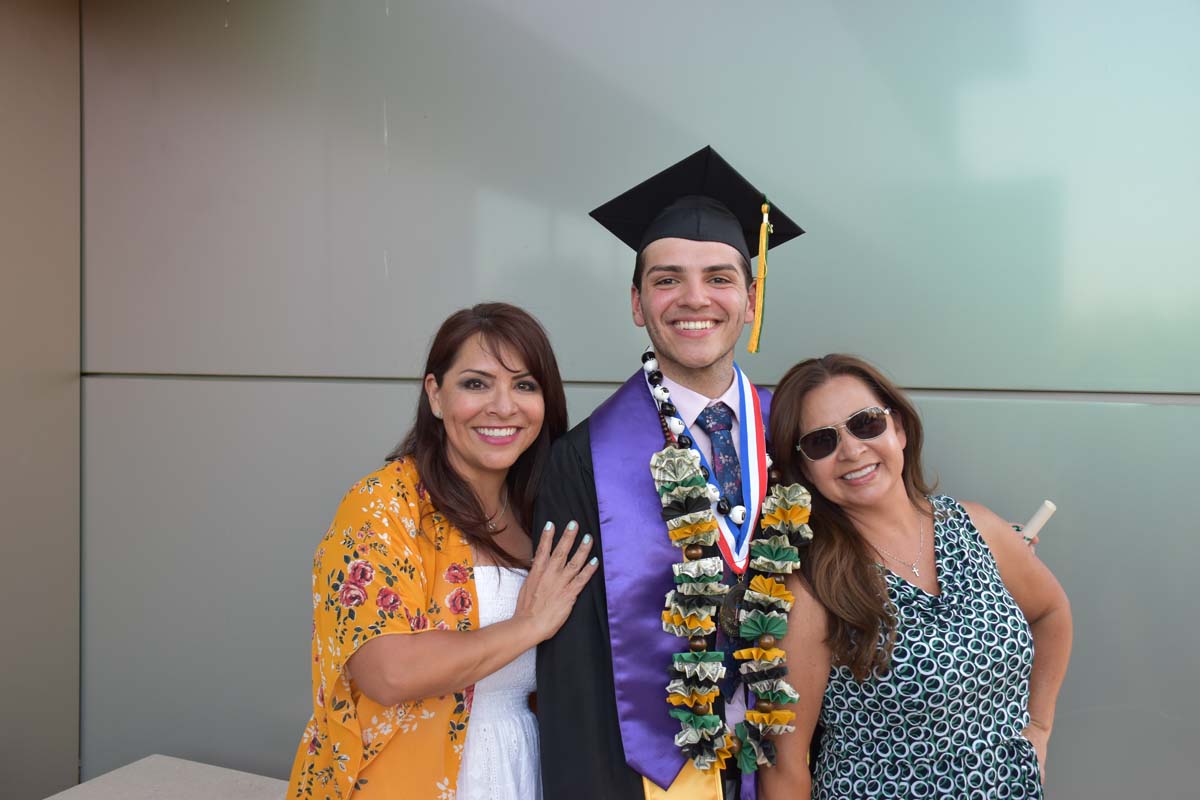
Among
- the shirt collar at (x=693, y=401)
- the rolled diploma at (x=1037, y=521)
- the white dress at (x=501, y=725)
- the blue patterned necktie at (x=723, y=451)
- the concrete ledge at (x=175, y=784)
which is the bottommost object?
the concrete ledge at (x=175, y=784)

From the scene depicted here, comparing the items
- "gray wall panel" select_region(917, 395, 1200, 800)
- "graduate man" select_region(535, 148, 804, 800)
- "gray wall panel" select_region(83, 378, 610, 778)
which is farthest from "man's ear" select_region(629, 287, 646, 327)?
"gray wall panel" select_region(83, 378, 610, 778)

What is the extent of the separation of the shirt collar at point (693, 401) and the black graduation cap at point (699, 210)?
0.42 ft

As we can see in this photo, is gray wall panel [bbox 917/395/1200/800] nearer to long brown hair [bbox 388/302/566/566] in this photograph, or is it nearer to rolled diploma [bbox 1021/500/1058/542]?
rolled diploma [bbox 1021/500/1058/542]

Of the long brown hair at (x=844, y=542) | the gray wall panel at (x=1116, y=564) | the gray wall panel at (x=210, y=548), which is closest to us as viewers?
the long brown hair at (x=844, y=542)

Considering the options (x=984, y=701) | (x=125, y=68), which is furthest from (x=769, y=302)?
(x=125, y=68)

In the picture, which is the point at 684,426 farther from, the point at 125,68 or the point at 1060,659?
the point at 125,68

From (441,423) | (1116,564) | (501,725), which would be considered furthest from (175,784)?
(1116,564)

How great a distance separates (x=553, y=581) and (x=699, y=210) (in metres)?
0.96

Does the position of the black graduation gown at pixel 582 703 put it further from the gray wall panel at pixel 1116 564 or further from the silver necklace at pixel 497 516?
the gray wall panel at pixel 1116 564

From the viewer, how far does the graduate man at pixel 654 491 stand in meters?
1.89

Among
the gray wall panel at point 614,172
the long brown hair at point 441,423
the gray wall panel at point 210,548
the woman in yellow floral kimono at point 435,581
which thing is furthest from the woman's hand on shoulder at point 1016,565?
the gray wall panel at point 210,548

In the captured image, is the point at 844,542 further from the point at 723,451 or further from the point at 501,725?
the point at 501,725

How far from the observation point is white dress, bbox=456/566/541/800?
77.0 inches

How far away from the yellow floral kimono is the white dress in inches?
1.4
